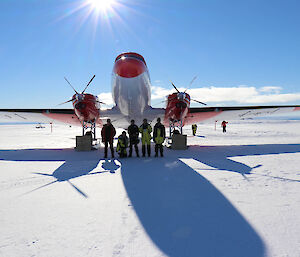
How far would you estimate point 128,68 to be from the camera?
11023mm

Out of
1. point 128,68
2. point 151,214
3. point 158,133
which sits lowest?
point 151,214

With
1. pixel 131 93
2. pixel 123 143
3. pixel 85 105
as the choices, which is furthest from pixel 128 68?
pixel 123 143

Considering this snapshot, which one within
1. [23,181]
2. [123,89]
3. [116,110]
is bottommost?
[23,181]

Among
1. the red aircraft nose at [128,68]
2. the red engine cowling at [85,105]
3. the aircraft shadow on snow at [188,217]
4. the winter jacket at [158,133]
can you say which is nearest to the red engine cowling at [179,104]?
the red aircraft nose at [128,68]

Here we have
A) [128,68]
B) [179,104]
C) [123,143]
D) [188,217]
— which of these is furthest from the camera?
[179,104]

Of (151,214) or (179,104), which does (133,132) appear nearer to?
(179,104)

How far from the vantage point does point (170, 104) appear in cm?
1202

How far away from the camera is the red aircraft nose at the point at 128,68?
1105cm

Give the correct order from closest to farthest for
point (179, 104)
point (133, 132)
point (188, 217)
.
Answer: point (188, 217)
point (133, 132)
point (179, 104)

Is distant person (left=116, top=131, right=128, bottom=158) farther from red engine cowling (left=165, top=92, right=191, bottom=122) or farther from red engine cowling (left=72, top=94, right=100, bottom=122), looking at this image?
red engine cowling (left=165, top=92, right=191, bottom=122)

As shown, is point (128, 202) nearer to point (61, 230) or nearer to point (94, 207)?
point (94, 207)

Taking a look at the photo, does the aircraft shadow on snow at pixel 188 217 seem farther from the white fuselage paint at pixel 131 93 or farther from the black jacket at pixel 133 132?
the white fuselage paint at pixel 131 93

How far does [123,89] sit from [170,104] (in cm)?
297

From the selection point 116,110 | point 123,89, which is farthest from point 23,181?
point 116,110
